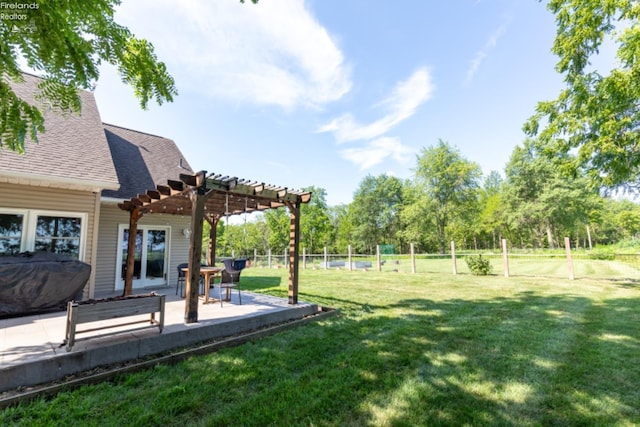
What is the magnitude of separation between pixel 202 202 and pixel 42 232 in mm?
4591

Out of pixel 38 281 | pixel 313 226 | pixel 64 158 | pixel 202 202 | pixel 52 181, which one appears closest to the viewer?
pixel 202 202

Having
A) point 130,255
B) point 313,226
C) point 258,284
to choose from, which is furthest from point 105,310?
point 313,226

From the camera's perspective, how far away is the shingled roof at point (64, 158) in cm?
560

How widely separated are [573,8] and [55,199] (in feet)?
49.9

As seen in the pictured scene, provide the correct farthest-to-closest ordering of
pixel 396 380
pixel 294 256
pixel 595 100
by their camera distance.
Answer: pixel 595 100
pixel 294 256
pixel 396 380

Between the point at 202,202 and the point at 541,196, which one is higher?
the point at 541,196

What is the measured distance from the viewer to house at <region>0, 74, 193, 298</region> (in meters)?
5.84

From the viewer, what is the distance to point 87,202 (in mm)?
6621

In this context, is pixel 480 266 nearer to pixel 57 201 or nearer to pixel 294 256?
pixel 294 256

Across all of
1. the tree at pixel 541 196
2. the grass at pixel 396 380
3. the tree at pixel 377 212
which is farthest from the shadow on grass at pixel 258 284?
the tree at pixel 541 196

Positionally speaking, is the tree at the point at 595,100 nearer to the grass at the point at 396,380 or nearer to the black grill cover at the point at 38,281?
the grass at the point at 396,380

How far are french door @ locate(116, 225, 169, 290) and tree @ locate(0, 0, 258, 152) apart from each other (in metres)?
6.86

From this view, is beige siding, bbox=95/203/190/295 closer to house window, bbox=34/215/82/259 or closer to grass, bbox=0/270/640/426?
house window, bbox=34/215/82/259

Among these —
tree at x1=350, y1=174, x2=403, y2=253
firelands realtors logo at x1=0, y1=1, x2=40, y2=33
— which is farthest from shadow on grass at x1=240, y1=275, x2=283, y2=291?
tree at x1=350, y1=174, x2=403, y2=253
